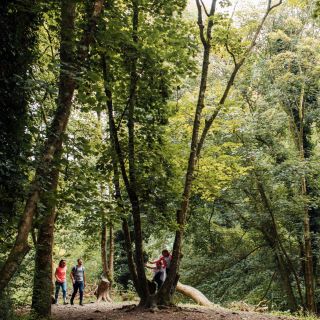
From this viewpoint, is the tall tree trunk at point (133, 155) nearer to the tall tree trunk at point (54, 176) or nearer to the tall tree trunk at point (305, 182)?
the tall tree trunk at point (54, 176)

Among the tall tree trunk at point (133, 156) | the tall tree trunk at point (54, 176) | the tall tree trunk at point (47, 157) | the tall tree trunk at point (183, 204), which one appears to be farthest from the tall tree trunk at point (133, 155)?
the tall tree trunk at point (47, 157)

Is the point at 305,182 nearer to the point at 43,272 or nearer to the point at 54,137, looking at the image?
the point at 43,272

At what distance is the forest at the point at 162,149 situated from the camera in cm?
666

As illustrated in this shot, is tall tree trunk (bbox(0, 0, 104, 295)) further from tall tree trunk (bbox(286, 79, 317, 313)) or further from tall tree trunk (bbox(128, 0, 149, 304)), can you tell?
tall tree trunk (bbox(286, 79, 317, 313))

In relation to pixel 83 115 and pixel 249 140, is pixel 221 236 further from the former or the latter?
pixel 83 115

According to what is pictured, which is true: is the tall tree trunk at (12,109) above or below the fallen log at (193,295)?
above

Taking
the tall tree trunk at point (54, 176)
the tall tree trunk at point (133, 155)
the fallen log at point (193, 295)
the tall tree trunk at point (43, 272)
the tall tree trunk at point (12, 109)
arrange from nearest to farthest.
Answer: the tall tree trunk at point (54, 176) < the tall tree trunk at point (12, 109) < the tall tree trunk at point (133, 155) < the tall tree trunk at point (43, 272) < the fallen log at point (193, 295)

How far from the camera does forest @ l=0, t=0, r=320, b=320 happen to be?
6.66 m

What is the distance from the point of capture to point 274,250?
19.1 meters

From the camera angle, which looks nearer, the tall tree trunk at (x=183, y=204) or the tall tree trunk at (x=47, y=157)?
the tall tree trunk at (x=47, y=157)

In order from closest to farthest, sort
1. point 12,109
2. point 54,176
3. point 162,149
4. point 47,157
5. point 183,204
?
point 47,157, point 12,109, point 54,176, point 162,149, point 183,204

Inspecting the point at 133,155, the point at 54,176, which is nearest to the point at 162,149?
the point at 133,155

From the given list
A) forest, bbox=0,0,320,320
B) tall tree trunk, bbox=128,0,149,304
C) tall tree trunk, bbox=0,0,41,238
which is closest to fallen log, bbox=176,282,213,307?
forest, bbox=0,0,320,320

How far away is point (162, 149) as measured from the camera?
33.0ft
